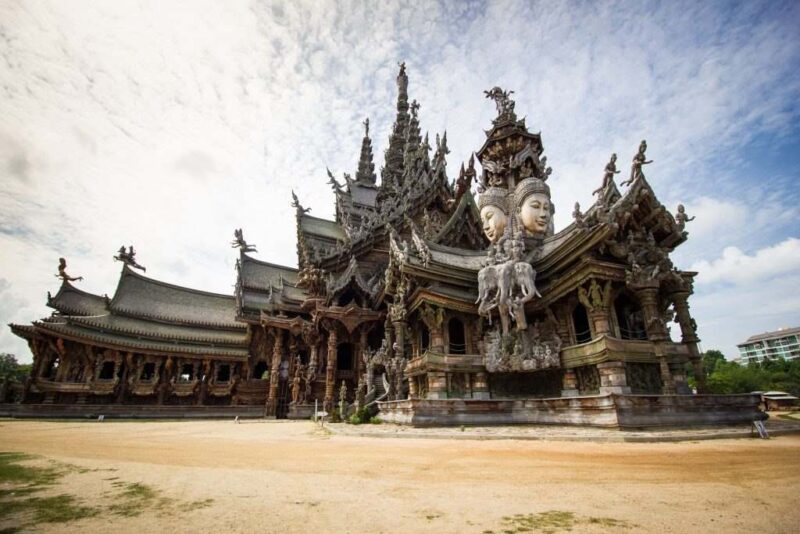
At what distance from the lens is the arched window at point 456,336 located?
1281 centimetres

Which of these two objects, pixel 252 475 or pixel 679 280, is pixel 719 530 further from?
pixel 679 280

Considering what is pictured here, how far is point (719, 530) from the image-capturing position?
2.04 metres

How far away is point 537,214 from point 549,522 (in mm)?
14158

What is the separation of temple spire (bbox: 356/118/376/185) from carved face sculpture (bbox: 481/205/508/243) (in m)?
21.4

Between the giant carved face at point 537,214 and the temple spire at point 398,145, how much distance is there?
14.7 metres

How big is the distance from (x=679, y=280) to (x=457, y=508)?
33.5 feet

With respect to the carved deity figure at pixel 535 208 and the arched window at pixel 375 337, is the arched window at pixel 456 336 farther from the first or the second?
the arched window at pixel 375 337

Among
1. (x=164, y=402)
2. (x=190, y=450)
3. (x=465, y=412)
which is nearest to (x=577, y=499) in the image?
(x=190, y=450)

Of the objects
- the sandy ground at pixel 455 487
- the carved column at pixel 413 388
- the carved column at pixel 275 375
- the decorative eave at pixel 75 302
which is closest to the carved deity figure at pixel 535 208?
the carved column at pixel 413 388

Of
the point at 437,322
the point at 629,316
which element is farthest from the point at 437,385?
the point at 629,316

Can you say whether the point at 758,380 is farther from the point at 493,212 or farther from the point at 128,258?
the point at 128,258

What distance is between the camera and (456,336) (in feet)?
44.3

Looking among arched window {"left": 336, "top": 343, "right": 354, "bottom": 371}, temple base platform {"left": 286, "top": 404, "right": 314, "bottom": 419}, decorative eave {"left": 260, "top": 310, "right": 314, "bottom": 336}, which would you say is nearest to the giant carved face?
arched window {"left": 336, "top": 343, "right": 354, "bottom": 371}

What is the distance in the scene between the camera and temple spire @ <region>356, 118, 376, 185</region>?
36.5 metres
